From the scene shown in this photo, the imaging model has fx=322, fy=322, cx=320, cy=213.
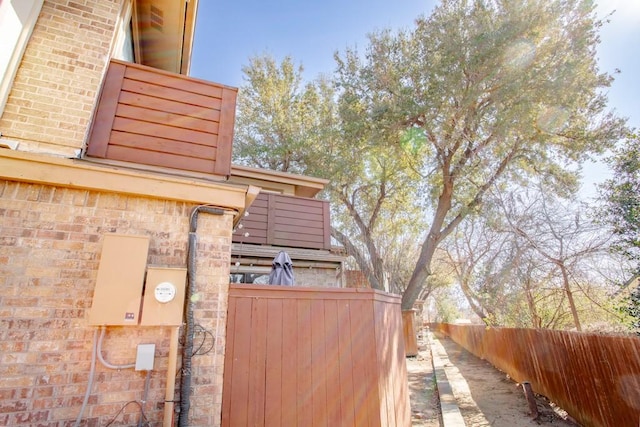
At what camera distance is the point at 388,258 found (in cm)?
1627

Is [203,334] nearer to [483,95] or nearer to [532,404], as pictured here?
[532,404]

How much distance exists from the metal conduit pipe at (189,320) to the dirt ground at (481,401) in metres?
4.84

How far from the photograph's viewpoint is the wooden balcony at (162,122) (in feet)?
10.9

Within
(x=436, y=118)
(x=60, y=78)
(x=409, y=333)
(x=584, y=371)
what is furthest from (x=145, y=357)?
(x=409, y=333)

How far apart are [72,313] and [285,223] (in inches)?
250

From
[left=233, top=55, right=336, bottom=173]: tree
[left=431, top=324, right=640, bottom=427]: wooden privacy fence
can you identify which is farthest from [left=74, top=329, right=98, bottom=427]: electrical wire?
[left=233, top=55, right=336, bottom=173]: tree

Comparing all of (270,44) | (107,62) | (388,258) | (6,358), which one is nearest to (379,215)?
(388,258)

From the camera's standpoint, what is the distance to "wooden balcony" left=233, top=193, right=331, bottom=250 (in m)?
8.46

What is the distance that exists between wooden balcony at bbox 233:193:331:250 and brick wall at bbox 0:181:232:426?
5.24 metres

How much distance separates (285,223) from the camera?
8789 millimetres

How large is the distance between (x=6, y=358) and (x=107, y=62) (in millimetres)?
2981

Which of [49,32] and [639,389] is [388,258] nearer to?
[639,389]

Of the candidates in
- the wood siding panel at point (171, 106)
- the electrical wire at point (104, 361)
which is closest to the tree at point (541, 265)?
the wood siding panel at point (171, 106)

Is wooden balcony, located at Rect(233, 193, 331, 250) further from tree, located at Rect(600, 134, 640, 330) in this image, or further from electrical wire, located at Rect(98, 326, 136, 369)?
tree, located at Rect(600, 134, 640, 330)
